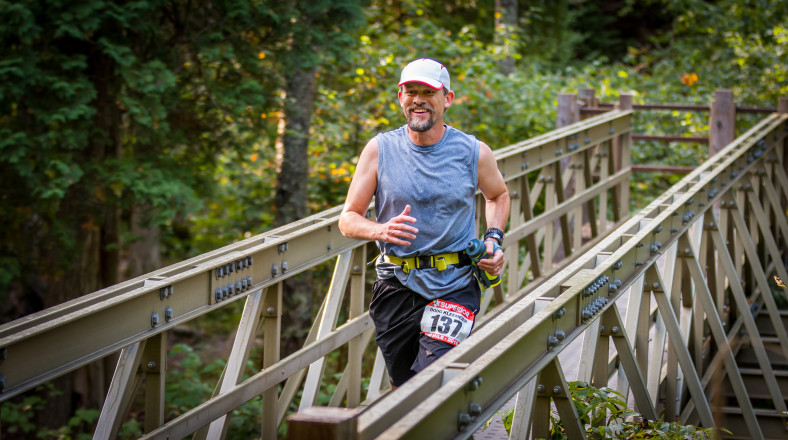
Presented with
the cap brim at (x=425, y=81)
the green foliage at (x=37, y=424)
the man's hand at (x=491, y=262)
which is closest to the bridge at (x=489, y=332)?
the man's hand at (x=491, y=262)

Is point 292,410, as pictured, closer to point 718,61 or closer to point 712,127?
point 712,127

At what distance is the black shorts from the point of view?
13.1 ft

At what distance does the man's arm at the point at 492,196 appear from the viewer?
398 centimetres

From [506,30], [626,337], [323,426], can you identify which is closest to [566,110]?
[506,30]

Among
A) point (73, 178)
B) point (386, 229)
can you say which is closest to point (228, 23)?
point (73, 178)

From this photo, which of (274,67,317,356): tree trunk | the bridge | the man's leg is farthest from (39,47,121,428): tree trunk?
the man's leg

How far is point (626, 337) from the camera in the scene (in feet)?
14.3

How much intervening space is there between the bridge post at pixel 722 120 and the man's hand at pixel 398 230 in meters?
7.93

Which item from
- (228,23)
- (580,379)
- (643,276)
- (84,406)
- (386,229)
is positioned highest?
(228,23)

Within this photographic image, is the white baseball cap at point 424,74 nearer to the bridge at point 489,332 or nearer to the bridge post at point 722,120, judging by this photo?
the bridge at point 489,332

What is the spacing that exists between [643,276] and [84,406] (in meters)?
7.60

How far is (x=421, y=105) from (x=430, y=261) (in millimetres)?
683

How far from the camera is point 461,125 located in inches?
492

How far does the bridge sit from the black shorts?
0.91 feet
